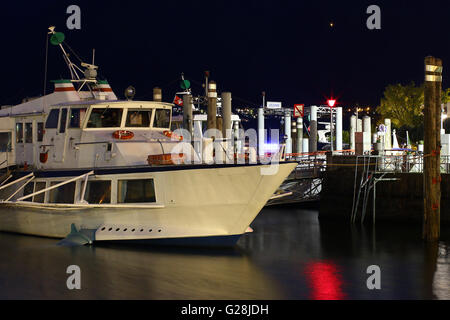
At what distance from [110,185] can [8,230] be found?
6270mm

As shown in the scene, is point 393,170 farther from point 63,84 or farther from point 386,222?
point 63,84

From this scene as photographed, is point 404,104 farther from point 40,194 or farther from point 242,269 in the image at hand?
point 242,269

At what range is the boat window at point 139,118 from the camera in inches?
898

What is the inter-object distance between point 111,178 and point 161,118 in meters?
3.27

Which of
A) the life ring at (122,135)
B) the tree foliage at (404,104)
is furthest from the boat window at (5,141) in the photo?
the tree foliage at (404,104)

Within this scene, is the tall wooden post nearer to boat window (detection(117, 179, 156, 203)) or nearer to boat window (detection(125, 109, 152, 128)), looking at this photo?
boat window (detection(117, 179, 156, 203))

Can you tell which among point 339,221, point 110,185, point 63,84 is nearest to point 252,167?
point 110,185

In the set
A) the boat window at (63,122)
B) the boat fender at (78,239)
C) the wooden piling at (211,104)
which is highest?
the wooden piling at (211,104)

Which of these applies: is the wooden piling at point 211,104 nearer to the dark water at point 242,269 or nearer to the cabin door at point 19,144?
the dark water at point 242,269

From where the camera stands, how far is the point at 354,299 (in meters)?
16.4

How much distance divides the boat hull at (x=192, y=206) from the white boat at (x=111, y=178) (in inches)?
1.2

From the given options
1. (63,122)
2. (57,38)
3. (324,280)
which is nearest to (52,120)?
(63,122)
